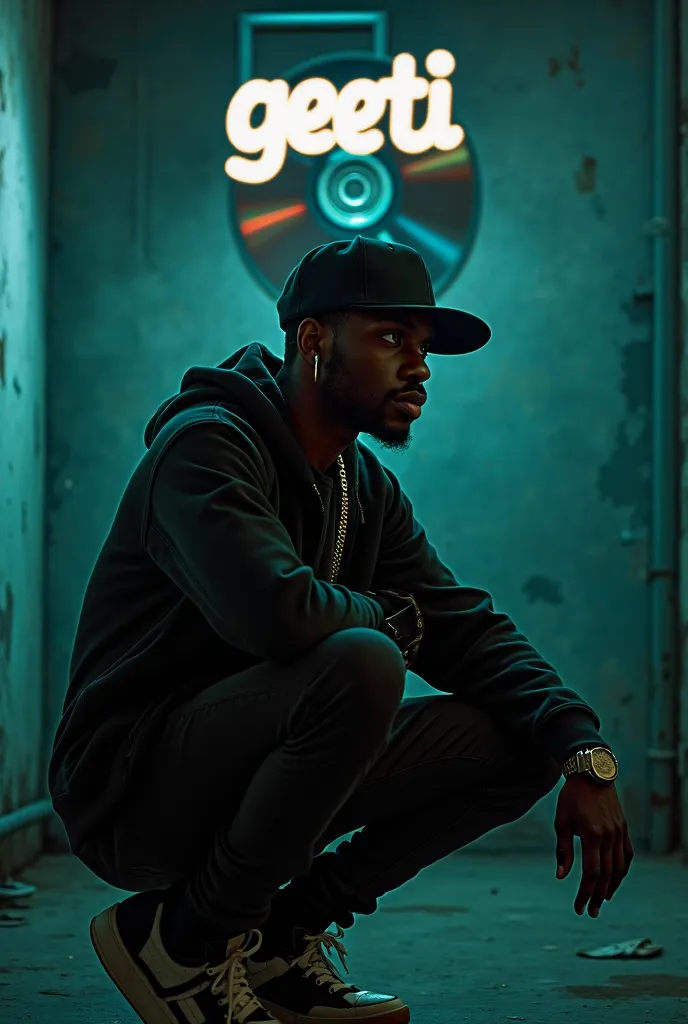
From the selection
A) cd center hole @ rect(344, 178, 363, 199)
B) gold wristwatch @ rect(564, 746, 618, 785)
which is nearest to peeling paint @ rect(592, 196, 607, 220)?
cd center hole @ rect(344, 178, 363, 199)

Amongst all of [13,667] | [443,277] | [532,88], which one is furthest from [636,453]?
[13,667]

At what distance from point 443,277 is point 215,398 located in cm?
267

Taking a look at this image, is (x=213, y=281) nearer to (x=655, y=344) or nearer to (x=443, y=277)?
(x=443, y=277)

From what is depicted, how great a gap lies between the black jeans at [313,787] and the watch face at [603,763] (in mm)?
151

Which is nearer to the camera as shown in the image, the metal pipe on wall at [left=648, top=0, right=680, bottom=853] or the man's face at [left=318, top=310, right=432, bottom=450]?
the man's face at [left=318, top=310, right=432, bottom=450]

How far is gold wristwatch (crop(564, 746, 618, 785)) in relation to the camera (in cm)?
188

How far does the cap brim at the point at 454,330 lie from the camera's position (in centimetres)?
206

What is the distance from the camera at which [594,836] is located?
6.11ft

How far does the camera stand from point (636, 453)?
453 centimetres

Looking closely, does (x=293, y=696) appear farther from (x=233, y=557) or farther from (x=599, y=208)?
(x=599, y=208)

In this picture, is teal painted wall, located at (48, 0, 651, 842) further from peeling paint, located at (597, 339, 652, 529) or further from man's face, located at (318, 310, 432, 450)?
man's face, located at (318, 310, 432, 450)

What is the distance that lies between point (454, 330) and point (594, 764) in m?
0.75

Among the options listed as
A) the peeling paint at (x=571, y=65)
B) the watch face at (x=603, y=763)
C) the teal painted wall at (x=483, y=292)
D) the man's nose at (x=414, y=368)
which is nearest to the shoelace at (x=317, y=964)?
the watch face at (x=603, y=763)

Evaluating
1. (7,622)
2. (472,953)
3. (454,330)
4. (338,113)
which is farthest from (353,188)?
(472,953)
